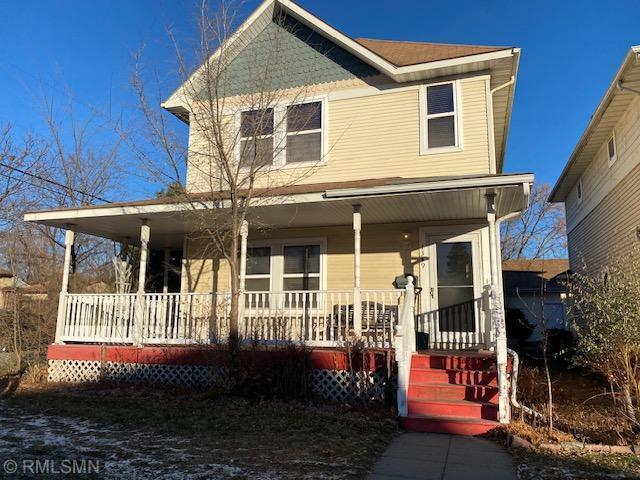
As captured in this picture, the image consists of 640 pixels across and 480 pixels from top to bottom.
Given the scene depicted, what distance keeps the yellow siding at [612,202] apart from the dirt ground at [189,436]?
5.00m

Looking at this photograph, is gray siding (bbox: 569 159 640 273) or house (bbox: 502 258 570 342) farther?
house (bbox: 502 258 570 342)

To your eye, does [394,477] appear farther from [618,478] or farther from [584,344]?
[584,344]

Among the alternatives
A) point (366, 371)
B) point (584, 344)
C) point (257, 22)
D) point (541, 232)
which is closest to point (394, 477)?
point (366, 371)

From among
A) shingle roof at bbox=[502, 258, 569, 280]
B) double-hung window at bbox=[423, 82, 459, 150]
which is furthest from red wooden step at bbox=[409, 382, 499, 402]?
shingle roof at bbox=[502, 258, 569, 280]

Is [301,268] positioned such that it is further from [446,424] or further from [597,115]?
[597,115]

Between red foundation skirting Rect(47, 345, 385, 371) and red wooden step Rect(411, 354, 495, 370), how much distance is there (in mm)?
599

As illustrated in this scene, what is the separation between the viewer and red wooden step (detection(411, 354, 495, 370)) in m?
7.43

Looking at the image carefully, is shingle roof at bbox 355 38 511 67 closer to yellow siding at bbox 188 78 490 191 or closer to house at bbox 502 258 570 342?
yellow siding at bbox 188 78 490 191

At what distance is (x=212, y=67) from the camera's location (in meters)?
8.48

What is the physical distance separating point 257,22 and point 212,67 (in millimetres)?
3619

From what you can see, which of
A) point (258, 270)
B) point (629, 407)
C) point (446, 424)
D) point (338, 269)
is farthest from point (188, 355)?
point (629, 407)

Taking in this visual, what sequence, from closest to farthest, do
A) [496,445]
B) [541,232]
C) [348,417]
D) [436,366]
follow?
[496,445] → [348,417] → [436,366] → [541,232]

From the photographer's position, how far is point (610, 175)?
12.1 metres

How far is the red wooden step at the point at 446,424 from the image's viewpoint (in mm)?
6227
